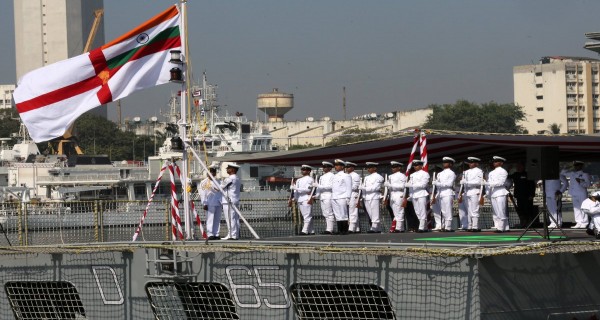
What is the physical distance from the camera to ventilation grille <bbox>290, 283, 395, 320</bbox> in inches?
575

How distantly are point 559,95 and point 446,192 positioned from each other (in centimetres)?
10027

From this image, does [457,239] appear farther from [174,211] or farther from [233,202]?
[233,202]

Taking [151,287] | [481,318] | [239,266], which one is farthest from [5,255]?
[481,318]

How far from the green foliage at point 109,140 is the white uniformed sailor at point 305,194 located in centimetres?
8411

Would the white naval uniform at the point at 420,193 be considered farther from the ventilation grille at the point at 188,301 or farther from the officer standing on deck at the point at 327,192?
the ventilation grille at the point at 188,301

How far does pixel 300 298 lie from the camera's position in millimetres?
15211

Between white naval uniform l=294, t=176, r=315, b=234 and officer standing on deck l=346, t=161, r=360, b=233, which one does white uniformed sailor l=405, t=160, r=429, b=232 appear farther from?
white naval uniform l=294, t=176, r=315, b=234

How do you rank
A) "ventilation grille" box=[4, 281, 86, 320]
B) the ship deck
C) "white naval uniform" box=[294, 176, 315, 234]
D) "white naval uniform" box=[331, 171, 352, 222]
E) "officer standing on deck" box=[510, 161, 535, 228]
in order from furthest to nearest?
"white naval uniform" box=[294, 176, 315, 234]
"white naval uniform" box=[331, 171, 352, 222]
"officer standing on deck" box=[510, 161, 535, 228]
"ventilation grille" box=[4, 281, 86, 320]
the ship deck

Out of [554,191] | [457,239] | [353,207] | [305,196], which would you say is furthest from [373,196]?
[457,239]

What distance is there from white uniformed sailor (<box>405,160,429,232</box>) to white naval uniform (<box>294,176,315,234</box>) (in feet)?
7.32

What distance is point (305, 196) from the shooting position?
67.0 feet

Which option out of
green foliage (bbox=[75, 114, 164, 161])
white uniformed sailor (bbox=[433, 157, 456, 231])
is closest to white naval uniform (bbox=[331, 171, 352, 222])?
white uniformed sailor (bbox=[433, 157, 456, 231])

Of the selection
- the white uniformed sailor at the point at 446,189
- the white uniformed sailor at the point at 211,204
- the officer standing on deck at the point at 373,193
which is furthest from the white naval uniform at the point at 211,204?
the white uniformed sailor at the point at 446,189

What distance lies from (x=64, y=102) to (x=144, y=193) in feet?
150
